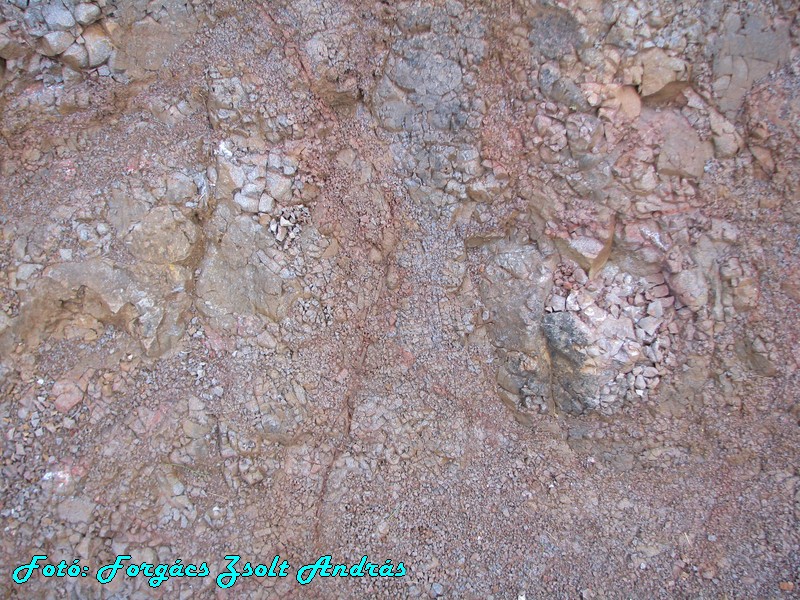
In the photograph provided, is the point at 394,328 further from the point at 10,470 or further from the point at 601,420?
the point at 10,470

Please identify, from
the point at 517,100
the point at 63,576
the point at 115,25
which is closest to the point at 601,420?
the point at 517,100

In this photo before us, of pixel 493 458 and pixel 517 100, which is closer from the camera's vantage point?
pixel 517 100

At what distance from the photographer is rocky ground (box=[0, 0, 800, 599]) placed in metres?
3.14

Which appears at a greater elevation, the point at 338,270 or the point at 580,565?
the point at 338,270

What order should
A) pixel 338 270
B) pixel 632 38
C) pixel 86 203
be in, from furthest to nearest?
1. pixel 338 270
2. pixel 86 203
3. pixel 632 38

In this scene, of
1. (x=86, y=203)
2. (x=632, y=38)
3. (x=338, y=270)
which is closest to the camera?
(x=632, y=38)

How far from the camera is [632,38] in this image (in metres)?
3.04

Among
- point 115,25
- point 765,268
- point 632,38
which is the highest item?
point 632,38

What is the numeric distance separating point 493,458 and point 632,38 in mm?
2760

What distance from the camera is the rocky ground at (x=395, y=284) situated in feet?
10.3

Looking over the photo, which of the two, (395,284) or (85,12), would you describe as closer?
(85,12)

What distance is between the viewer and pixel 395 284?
11.7 ft

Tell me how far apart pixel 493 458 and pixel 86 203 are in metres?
3.11

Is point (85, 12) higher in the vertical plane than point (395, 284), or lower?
higher
